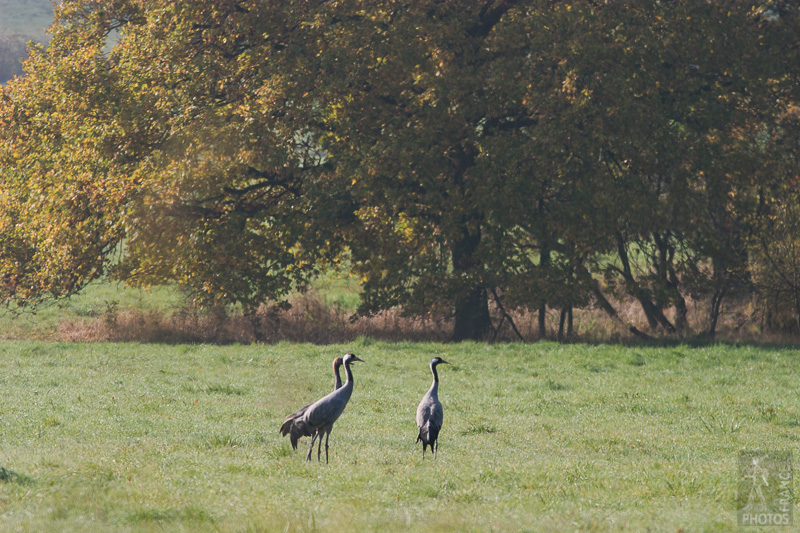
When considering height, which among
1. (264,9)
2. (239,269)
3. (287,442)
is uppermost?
(264,9)

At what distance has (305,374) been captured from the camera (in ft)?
68.4

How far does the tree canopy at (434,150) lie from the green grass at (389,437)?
289cm

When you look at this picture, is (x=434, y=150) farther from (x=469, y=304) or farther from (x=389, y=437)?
(x=389, y=437)

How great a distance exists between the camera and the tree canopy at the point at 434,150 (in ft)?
79.6

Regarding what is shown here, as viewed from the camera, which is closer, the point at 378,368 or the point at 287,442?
the point at 287,442

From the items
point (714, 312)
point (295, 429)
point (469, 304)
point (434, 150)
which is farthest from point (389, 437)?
point (714, 312)

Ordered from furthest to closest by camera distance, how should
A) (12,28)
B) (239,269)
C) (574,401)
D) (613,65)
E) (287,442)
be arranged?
(12,28), (239,269), (613,65), (574,401), (287,442)

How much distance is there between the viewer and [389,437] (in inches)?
541

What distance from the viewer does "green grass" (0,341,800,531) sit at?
8797 mm

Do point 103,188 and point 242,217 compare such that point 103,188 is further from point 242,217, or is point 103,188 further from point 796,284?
point 796,284

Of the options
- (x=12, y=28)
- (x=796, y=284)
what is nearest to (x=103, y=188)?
(x=796, y=284)

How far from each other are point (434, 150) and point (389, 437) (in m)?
12.3

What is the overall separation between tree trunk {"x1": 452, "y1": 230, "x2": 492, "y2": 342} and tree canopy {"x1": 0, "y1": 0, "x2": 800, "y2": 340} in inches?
5.2

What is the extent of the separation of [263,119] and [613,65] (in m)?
10.3
